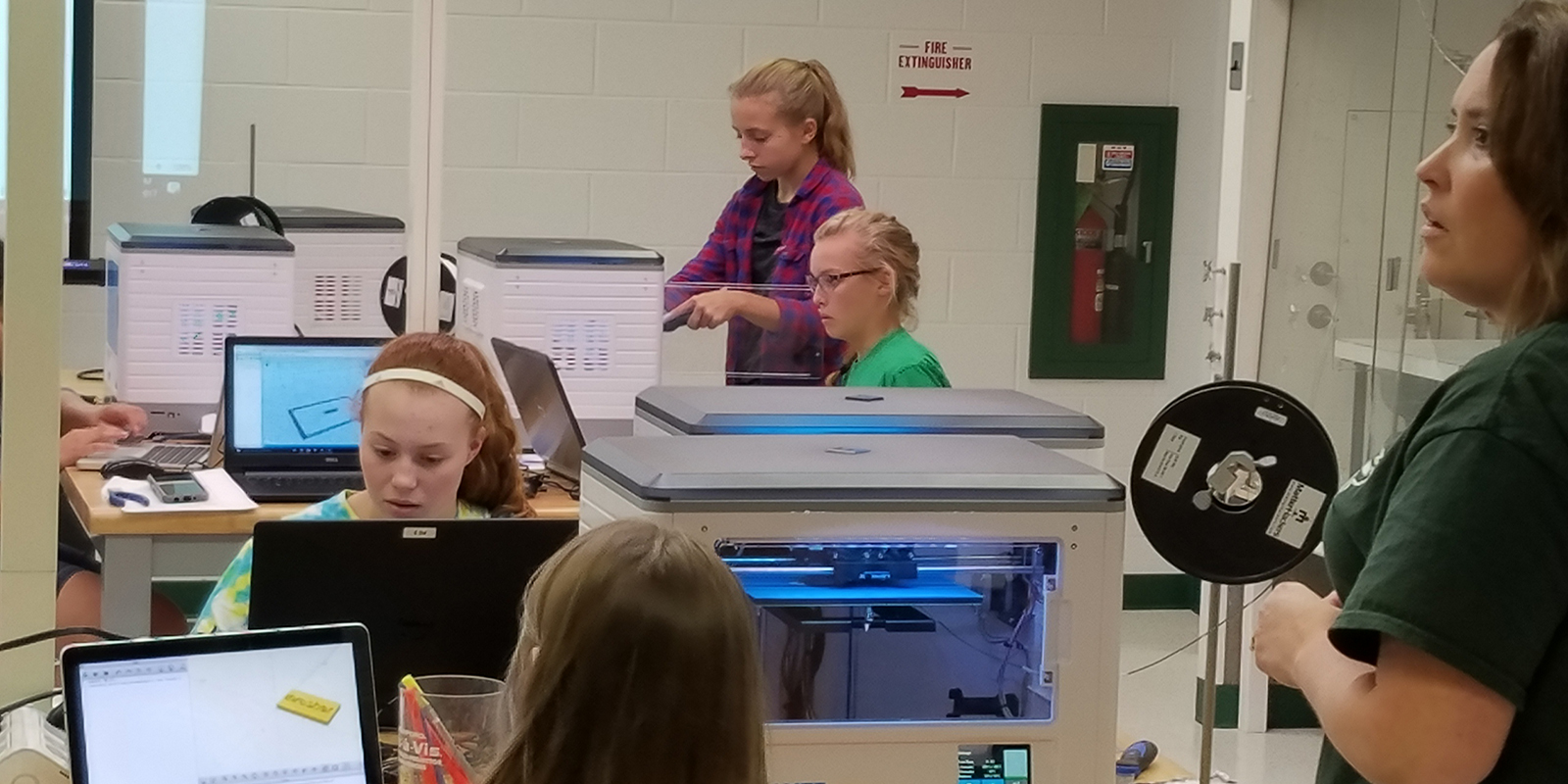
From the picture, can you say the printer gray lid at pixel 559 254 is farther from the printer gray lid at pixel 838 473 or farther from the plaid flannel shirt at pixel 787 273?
the printer gray lid at pixel 838 473

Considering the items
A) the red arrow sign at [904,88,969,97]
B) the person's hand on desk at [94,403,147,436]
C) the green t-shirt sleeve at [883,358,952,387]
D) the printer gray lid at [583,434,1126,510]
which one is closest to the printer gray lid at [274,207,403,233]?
the person's hand on desk at [94,403,147,436]

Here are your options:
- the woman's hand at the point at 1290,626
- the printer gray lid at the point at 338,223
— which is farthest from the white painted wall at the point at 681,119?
the woman's hand at the point at 1290,626

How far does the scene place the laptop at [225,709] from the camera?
4.79 feet

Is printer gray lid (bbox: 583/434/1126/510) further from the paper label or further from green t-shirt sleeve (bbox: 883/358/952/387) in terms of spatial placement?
green t-shirt sleeve (bbox: 883/358/952/387)

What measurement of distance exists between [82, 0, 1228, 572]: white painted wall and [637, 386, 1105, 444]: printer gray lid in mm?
3281

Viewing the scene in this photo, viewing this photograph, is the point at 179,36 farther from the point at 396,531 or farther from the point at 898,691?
the point at 898,691

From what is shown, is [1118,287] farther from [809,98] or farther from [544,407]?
[544,407]

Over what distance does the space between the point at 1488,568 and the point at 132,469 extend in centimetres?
286

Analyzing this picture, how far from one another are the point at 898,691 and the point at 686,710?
543 mm

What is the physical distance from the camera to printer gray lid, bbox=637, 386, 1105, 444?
1.89 m

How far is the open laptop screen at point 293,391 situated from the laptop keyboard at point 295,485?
0.05m

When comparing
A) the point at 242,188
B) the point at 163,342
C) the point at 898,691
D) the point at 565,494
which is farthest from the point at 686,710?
the point at 242,188

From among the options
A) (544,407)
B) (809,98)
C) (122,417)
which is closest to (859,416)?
(544,407)

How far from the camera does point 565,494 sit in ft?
11.8
